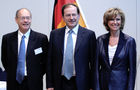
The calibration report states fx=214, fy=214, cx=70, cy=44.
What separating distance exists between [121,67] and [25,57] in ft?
3.67

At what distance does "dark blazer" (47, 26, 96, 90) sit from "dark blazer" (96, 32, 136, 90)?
14 centimetres

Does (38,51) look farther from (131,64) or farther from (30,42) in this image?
(131,64)

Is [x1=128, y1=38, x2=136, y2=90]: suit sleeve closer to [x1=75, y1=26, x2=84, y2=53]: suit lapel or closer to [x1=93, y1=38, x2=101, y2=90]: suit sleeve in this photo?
[x1=93, y1=38, x2=101, y2=90]: suit sleeve

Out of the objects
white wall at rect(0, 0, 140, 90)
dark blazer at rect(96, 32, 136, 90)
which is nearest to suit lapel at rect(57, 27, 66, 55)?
dark blazer at rect(96, 32, 136, 90)

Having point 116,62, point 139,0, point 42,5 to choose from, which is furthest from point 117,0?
point 116,62

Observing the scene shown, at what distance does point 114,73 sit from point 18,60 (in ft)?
3.71

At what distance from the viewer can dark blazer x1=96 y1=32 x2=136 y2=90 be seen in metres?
2.19

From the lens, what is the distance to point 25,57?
254 centimetres

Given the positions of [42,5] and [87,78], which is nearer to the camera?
[87,78]

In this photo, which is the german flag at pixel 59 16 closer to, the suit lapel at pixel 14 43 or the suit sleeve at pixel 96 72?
the suit lapel at pixel 14 43

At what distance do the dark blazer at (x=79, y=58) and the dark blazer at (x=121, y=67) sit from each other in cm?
14

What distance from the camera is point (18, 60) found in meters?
2.54

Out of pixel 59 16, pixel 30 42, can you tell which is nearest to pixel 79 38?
pixel 30 42

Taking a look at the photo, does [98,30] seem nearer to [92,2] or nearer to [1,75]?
[92,2]
